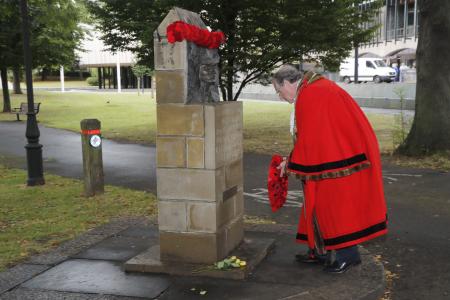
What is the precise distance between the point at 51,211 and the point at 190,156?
3.50m

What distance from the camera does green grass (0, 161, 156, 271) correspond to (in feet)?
18.6

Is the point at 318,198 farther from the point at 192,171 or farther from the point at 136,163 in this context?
the point at 136,163

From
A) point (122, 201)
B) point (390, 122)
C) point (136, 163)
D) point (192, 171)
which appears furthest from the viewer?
point (390, 122)

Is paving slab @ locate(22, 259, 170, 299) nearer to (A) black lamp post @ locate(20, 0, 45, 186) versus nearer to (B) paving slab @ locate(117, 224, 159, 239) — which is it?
(B) paving slab @ locate(117, 224, 159, 239)

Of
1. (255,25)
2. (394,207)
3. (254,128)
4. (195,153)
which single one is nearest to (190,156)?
(195,153)

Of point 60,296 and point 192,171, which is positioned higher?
point 192,171

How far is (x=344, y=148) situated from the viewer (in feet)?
13.4

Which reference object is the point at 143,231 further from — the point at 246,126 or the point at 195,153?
the point at 246,126

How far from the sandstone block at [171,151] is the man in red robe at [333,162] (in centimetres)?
88

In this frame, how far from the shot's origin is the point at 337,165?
411 centimetres

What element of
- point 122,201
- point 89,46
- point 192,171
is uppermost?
point 89,46

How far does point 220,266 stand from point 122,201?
11.5ft

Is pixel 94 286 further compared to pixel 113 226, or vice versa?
pixel 113 226

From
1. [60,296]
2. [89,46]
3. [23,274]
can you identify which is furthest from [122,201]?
[89,46]
